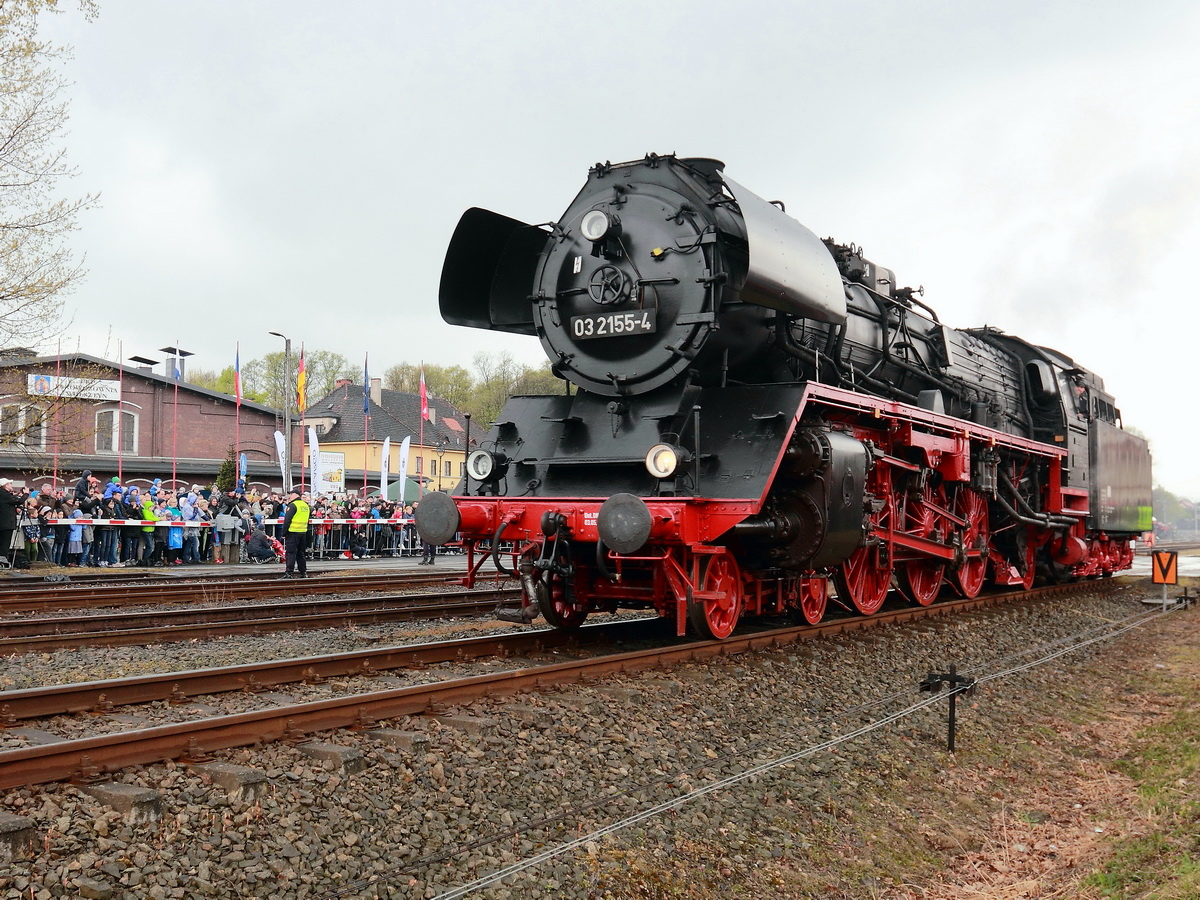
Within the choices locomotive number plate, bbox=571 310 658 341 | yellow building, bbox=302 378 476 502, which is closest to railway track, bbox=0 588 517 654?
locomotive number plate, bbox=571 310 658 341

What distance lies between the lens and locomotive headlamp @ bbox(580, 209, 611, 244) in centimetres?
758

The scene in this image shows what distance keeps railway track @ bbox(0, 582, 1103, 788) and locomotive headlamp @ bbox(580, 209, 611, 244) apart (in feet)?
10.5

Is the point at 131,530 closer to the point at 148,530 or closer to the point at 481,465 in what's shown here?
the point at 148,530

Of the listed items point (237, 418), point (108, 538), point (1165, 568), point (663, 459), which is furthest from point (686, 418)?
point (237, 418)

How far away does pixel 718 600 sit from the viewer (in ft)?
24.1

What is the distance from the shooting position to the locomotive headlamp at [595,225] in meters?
7.58

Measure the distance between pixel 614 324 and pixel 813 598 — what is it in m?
3.18

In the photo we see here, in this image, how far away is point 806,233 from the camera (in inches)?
303

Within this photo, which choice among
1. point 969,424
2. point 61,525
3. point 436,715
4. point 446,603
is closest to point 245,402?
point 61,525

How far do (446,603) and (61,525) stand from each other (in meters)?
8.80

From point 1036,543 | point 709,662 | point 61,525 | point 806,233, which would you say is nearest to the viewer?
point 709,662

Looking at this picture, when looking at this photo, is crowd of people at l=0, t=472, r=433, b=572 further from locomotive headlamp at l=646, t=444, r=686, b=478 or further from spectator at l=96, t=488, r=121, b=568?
locomotive headlamp at l=646, t=444, r=686, b=478

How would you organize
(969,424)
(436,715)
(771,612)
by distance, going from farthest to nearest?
(969,424) < (771,612) < (436,715)

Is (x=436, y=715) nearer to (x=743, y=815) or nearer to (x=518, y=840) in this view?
(x=518, y=840)
